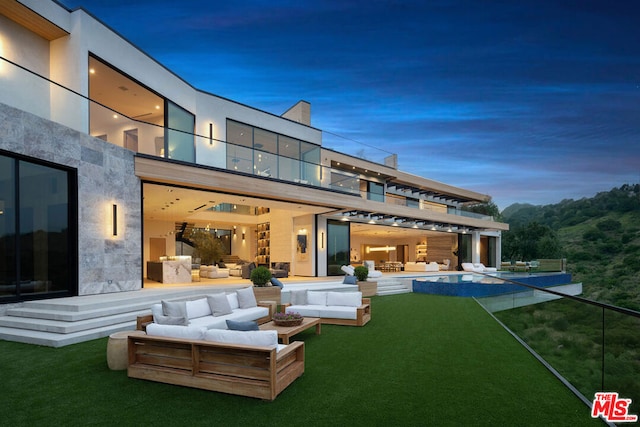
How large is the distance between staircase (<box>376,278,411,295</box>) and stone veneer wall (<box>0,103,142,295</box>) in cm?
946

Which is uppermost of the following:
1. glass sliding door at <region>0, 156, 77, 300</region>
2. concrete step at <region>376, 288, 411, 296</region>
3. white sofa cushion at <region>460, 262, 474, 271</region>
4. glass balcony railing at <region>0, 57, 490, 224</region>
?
glass balcony railing at <region>0, 57, 490, 224</region>

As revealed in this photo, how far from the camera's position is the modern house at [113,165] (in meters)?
8.02

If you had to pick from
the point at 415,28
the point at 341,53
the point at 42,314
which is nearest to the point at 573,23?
the point at 415,28

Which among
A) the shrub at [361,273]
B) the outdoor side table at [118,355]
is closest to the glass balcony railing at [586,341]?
the outdoor side table at [118,355]

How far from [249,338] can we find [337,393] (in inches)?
47.3

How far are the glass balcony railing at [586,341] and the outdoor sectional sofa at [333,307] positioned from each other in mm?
3365

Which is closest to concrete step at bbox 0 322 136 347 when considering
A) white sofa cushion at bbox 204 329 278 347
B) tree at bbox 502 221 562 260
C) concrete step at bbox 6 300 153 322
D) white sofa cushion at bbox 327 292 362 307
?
concrete step at bbox 6 300 153 322

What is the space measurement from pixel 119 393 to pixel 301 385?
208 centimetres

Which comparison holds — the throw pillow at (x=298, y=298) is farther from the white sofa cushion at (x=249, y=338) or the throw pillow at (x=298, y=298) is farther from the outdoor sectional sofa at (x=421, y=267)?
the outdoor sectional sofa at (x=421, y=267)

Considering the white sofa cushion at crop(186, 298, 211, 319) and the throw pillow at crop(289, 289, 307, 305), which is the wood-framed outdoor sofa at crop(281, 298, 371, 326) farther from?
the white sofa cushion at crop(186, 298, 211, 319)

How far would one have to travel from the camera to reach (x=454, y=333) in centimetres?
759

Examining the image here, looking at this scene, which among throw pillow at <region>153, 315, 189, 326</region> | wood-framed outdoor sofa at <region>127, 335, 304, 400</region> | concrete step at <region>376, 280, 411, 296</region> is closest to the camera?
wood-framed outdoor sofa at <region>127, 335, 304, 400</region>

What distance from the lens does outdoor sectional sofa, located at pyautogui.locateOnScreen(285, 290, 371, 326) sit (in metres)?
8.35

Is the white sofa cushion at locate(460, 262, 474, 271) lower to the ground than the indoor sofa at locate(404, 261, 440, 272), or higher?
lower
